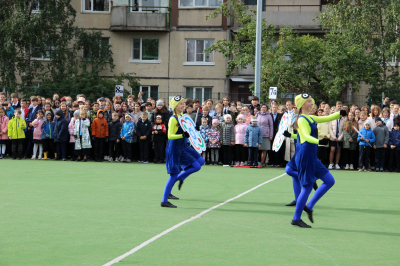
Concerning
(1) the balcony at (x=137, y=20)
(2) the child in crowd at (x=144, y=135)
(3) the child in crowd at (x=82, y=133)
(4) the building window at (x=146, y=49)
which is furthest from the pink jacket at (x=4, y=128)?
(4) the building window at (x=146, y=49)

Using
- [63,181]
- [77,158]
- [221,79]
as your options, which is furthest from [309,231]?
[221,79]

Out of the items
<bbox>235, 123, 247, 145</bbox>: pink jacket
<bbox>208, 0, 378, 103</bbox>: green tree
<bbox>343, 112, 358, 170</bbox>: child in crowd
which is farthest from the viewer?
<bbox>208, 0, 378, 103</bbox>: green tree

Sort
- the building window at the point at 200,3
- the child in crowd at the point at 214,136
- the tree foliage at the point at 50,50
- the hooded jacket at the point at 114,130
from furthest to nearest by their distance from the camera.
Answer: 1. the building window at the point at 200,3
2. the tree foliage at the point at 50,50
3. the hooded jacket at the point at 114,130
4. the child in crowd at the point at 214,136

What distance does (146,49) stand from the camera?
35250 mm

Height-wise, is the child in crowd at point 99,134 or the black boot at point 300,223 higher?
the child in crowd at point 99,134

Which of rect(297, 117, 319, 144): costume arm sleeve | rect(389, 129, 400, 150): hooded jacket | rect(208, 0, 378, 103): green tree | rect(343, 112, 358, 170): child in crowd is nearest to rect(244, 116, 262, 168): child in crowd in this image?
rect(343, 112, 358, 170): child in crowd

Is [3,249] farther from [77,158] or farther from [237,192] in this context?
[77,158]

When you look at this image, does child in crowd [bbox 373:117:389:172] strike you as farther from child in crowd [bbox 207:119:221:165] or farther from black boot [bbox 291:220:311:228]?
black boot [bbox 291:220:311:228]

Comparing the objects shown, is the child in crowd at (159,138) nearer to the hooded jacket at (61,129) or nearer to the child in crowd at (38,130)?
the hooded jacket at (61,129)

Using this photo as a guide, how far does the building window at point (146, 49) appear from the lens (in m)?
35.2

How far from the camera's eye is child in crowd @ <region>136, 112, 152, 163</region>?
60.2ft

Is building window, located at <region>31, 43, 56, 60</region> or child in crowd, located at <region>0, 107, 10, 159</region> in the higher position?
building window, located at <region>31, 43, 56, 60</region>

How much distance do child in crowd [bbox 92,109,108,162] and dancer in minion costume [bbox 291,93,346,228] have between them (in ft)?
38.5

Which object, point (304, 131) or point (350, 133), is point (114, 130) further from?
point (304, 131)
